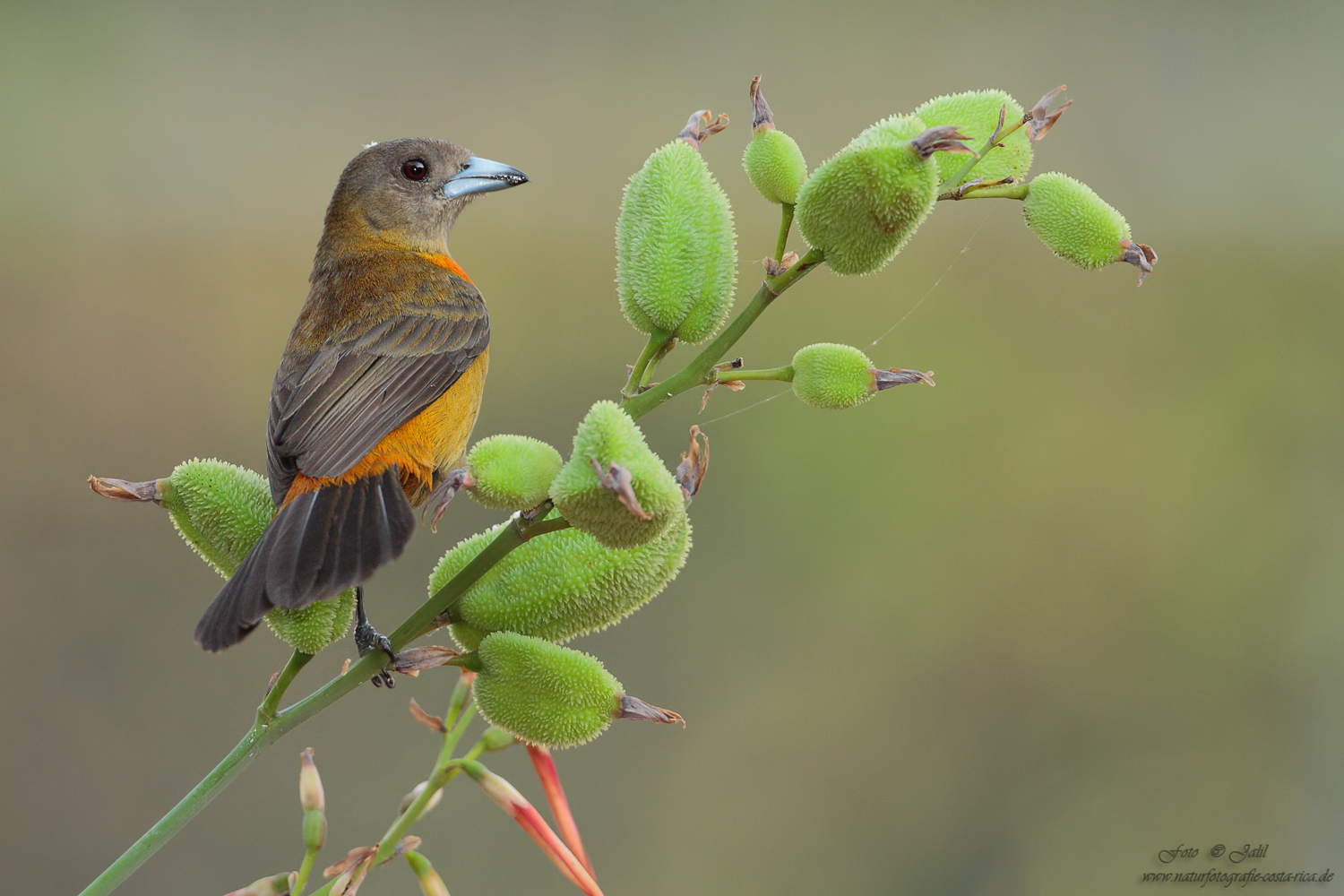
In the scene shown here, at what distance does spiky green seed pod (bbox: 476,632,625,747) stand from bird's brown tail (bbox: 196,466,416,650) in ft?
0.55

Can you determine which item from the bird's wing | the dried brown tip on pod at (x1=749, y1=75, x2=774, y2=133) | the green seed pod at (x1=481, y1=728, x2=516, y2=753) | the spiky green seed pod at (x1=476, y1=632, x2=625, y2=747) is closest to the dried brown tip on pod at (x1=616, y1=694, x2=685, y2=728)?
the spiky green seed pod at (x1=476, y1=632, x2=625, y2=747)

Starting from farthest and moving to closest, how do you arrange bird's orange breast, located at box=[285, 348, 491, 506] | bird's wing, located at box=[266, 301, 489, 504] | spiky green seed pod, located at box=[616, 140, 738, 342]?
bird's orange breast, located at box=[285, 348, 491, 506] → bird's wing, located at box=[266, 301, 489, 504] → spiky green seed pod, located at box=[616, 140, 738, 342]

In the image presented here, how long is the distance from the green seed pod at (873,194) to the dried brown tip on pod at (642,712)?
48cm

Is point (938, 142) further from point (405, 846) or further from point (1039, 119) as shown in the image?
point (405, 846)

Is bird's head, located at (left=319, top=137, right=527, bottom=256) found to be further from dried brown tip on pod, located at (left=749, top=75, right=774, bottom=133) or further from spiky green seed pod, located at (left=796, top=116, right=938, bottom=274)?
spiky green seed pod, located at (left=796, top=116, right=938, bottom=274)

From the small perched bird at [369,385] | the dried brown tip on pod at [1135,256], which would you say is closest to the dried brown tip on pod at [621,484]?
the small perched bird at [369,385]

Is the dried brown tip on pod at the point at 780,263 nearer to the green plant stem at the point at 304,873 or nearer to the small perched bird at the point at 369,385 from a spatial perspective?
the small perched bird at the point at 369,385

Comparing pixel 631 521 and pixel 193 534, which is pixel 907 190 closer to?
pixel 631 521

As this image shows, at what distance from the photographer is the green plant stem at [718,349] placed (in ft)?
3.74

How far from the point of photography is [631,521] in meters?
0.97

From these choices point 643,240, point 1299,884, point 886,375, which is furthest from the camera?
point 1299,884

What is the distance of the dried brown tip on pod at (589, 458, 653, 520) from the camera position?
0.92 metres

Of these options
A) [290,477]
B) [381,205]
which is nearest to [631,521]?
[290,477]

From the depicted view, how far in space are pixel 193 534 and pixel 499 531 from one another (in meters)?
0.37
